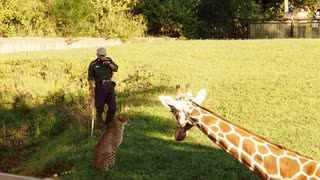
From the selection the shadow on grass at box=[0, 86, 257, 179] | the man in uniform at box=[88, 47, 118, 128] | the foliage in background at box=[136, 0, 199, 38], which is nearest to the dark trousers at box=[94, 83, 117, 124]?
the man in uniform at box=[88, 47, 118, 128]

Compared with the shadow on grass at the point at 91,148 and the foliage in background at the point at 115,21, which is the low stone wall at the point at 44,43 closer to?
the foliage in background at the point at 115,21

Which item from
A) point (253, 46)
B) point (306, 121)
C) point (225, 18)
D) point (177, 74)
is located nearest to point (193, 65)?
point (177, 74)

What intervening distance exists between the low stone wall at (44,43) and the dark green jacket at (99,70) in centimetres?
1476

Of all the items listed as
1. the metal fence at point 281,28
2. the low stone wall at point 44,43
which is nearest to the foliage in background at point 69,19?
the low stone wall at point 44,43

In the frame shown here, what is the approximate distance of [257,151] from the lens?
20.1ft

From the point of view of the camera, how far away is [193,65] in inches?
719

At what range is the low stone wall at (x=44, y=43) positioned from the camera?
2447 cm

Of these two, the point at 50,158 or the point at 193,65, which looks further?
the point at 193,65

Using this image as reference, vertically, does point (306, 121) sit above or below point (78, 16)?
below

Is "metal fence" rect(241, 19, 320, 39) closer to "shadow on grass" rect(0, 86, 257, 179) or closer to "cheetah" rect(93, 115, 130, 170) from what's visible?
"shadow on grass" rect(0, 86, 257, 179)

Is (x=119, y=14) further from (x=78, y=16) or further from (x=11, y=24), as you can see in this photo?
(x=11, y=24)

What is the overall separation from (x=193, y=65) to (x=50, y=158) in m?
8.36

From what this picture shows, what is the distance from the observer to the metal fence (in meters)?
27.6

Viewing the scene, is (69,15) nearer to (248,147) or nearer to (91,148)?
(91,148)
